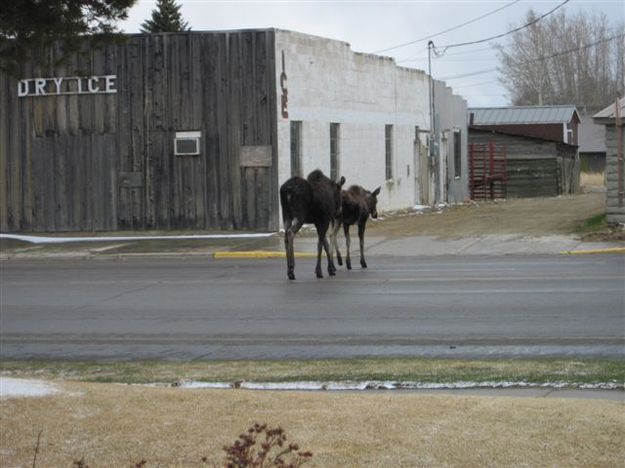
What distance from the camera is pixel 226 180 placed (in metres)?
28.6

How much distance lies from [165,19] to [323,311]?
3498 centimetres

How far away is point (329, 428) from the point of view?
7848 mm

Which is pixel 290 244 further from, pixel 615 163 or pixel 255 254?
pixel 615 163

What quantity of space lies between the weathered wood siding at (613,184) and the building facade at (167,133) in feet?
26.2

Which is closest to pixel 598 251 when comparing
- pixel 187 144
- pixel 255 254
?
pixel 255 254

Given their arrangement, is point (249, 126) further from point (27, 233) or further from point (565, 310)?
point (565, 310)

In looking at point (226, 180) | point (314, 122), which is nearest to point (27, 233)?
point (226, 180)

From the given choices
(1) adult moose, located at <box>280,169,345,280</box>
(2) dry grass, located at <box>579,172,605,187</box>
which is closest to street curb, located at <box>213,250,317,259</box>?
(1) adult moose, located at <box>280,169,345,280</box>

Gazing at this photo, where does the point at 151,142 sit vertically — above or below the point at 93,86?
below

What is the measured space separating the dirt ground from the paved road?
491 cm

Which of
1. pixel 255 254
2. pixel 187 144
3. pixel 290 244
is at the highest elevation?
pixel 187 144

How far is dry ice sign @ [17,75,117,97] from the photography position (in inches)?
1147

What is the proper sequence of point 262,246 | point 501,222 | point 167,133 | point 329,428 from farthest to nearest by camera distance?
point 501,222, point 167,133, point 262,246, point 329,428

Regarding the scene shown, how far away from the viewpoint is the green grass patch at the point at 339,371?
9.77m
